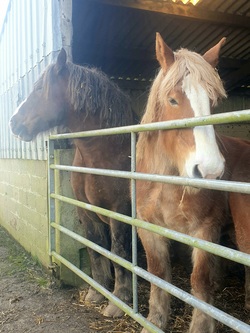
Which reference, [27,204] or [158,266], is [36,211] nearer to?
[27,204]

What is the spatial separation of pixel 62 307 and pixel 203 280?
1687 millimetres

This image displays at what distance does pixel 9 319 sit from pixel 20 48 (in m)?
4.05

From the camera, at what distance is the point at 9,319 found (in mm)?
3254

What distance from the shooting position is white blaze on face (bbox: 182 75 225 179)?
5.57 ft

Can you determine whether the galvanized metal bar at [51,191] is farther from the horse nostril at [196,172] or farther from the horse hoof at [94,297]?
the horse nostril at [196,172]

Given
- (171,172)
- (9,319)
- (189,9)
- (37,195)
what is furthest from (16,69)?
(171,172)

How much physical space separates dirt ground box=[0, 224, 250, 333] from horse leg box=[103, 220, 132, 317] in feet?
0.32

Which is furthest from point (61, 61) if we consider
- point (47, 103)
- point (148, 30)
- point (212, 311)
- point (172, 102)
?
point (148, 30)

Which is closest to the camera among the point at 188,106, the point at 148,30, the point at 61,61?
the point at 188,106

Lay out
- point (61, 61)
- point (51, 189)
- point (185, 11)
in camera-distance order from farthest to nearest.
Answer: point (185, 11) < point (51, 189) < point (61, 61)

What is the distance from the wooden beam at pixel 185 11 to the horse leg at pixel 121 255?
3.12 meters

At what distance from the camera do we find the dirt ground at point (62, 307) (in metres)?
2.99

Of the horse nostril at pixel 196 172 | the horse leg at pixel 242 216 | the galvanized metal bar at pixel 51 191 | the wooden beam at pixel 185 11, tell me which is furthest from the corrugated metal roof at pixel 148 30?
the horse nostril at pixel 196 172

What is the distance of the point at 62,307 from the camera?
11.2ft
